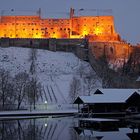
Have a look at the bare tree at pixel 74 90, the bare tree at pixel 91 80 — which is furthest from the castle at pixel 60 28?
the bare tree at pixel 74 90

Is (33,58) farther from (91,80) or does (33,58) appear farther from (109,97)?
(109,97)

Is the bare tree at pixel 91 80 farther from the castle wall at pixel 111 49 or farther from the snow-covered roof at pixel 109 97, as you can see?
the snow-covered roof at pixel 109 97

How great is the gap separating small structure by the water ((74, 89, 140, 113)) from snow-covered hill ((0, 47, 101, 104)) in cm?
2075

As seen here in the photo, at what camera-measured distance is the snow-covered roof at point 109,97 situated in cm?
5616

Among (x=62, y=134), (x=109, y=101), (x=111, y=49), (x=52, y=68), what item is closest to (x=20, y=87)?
(x=109, y=101)

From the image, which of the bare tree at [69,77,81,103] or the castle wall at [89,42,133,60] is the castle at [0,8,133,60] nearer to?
the castle wall at [89,42,133,60]

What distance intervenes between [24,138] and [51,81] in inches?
2274

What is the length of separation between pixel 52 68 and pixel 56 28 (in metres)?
24.5

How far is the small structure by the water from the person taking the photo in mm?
55781

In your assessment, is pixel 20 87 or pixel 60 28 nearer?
pixel 20 87

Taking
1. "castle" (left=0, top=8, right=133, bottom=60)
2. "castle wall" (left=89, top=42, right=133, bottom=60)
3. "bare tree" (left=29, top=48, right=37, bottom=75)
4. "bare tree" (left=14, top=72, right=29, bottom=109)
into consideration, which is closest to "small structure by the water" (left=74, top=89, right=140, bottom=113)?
"bare tree" (left=14, top=72, right=29, bottom=109)

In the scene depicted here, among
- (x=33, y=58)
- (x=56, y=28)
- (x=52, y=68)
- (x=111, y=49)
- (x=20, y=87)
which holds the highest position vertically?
(x=56, y=28)

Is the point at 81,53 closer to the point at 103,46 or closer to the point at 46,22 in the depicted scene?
the point at 103,46

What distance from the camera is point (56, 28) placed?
12144 centimetres
